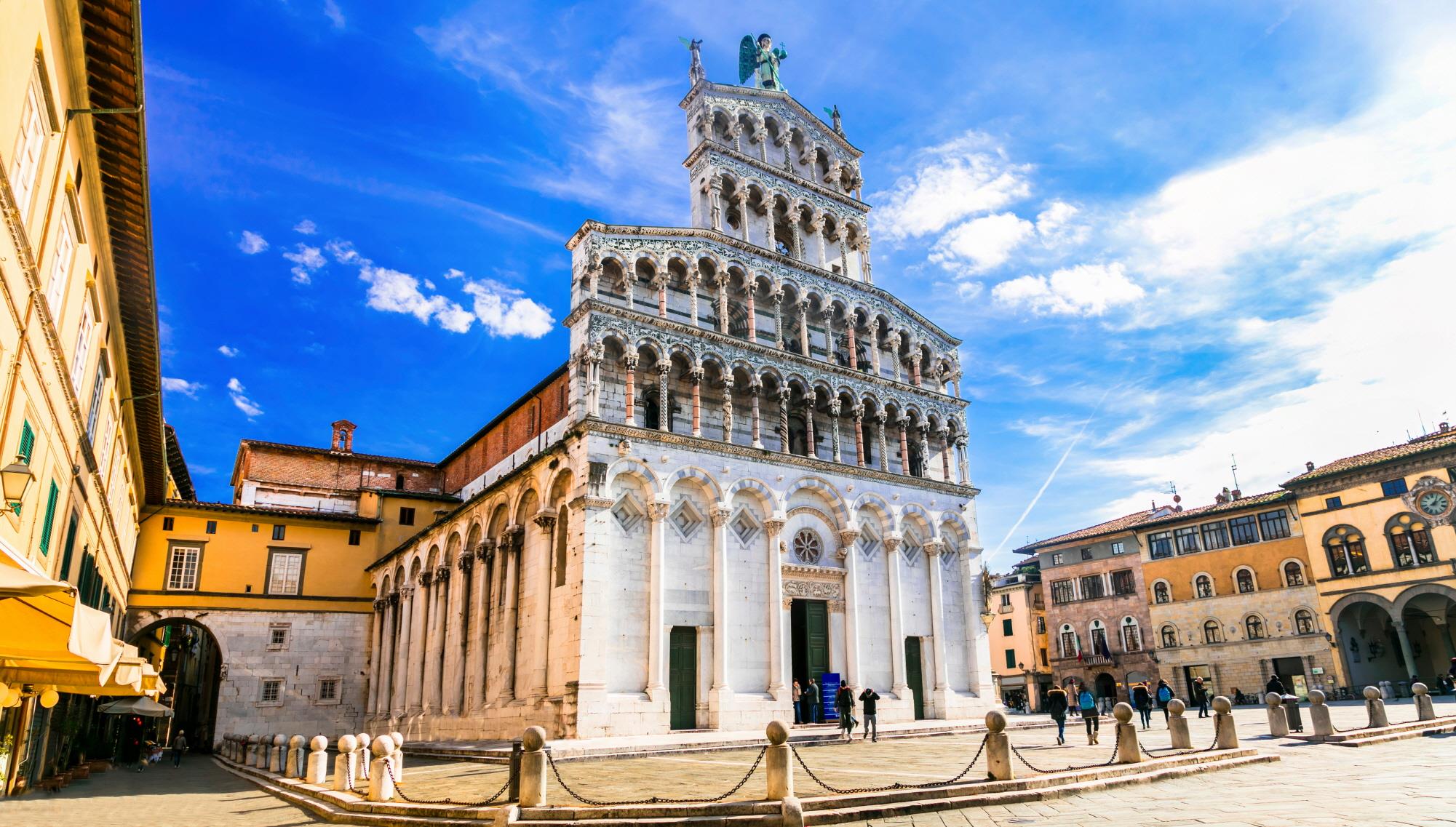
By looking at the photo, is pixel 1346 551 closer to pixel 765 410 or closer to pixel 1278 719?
pixel 1278 719

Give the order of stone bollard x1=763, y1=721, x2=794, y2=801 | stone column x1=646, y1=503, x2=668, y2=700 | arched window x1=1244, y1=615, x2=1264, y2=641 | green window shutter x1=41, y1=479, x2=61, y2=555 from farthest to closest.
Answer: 1. arched window x1=1244, y1=615, x2=1264, y2=641
2. stone column x1=646, y1=503, x2=668, y2=700
3. green window shutter x1=41, y1=479, x2=61, y2=555
4. stone bollard x1=763, y1=721, x2=794, y2=801

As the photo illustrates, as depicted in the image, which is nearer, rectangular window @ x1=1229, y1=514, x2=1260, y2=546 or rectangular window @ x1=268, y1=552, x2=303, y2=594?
rectangular window @ x1=268, y1=552, x2=303, y2=594

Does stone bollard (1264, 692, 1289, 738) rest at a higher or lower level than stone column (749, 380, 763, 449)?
lower

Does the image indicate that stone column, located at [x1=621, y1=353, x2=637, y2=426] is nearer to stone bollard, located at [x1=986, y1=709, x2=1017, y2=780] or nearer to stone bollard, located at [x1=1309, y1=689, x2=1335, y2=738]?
stone bollard, located at [x1=986, y1=709, x2=1017, y2=780]

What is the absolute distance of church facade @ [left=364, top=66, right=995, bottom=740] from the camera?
2461 cm

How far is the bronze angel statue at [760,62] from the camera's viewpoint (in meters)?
37.0

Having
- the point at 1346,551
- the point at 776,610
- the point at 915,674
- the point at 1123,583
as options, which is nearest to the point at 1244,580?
the point at 1346,551

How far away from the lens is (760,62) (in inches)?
1481

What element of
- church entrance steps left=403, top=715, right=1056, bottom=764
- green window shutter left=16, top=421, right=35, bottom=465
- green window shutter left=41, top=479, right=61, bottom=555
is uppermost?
green window shutter left=16, top=421, right=35, bottom=465

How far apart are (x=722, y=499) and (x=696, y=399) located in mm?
3269

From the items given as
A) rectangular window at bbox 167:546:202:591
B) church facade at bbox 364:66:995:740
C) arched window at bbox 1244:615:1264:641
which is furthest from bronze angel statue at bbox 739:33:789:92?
arched window at bbox 1244:615:1264:641

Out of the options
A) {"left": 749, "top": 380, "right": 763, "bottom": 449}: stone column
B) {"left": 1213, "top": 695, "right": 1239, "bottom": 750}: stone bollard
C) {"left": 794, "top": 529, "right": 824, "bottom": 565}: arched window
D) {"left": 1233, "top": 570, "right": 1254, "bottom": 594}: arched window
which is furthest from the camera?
{"left": 1233, "top": 570, "right": 1254, "bottom": 594}: arched window

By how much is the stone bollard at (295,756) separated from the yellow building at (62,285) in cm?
464

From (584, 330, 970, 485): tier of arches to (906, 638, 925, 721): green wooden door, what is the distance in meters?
6.06
